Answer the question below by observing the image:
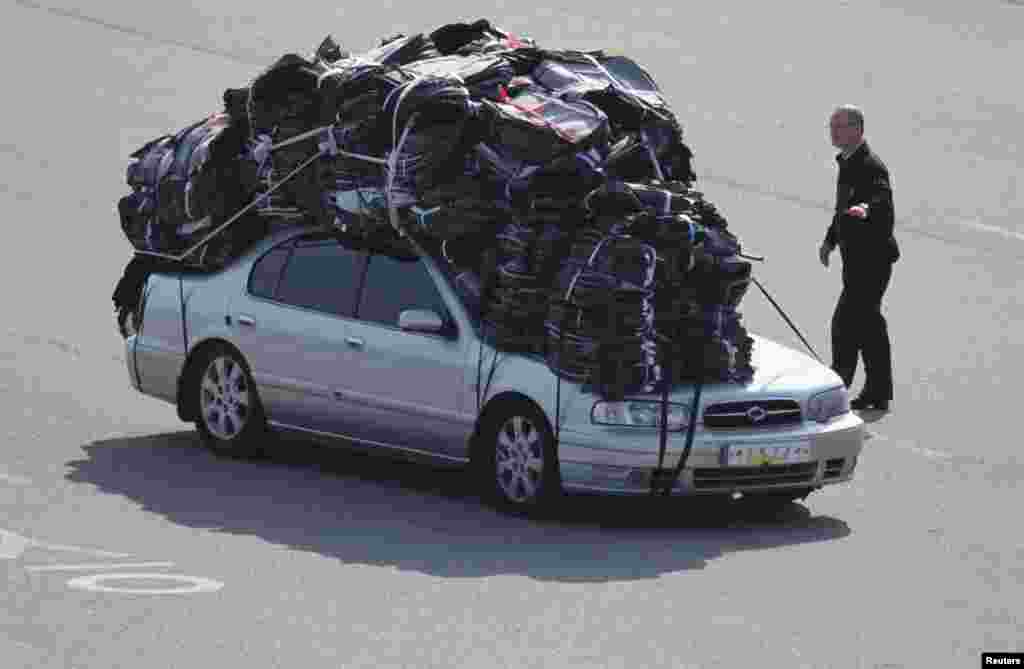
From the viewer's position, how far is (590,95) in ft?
50.4

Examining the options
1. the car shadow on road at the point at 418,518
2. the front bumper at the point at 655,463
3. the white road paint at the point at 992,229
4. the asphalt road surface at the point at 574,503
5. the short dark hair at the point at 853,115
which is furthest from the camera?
the white road paint at the point at 992,229

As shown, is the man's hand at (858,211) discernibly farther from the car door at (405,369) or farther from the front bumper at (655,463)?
the car door at (405,369)

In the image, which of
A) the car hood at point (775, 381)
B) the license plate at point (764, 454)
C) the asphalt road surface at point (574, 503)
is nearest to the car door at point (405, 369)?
the asphalt road surface at point (574, 503)

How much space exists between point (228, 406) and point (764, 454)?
11.8ft

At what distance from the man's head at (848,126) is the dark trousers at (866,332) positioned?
831 mm

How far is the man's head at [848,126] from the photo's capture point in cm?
1798

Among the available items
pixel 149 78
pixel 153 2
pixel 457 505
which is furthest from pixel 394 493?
pixel 153 2

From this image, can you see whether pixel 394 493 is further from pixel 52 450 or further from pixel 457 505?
pixel 52 450

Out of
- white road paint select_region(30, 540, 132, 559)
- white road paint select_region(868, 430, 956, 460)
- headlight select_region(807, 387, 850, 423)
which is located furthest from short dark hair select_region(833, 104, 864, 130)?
white road paint select_region(30, 540, 132, 559)

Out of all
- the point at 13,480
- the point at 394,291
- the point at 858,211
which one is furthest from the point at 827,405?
the point at 13,480

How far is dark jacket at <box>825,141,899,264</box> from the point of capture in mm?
18047

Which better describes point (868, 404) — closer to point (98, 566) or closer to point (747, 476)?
point (747, 476)

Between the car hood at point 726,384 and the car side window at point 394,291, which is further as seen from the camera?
the car side window at point 394,291

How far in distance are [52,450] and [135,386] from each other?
795 millimetres
